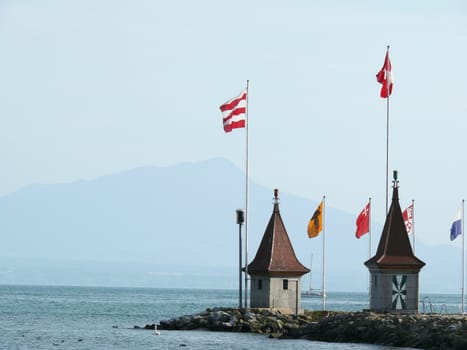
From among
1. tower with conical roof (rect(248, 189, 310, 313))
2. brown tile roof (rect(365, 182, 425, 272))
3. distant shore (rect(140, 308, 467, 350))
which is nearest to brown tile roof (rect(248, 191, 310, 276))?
tower with conical roof (rect(248, 189, 310, 313))

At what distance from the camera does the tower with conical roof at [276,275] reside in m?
73.4

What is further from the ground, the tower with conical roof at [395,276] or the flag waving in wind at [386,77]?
the flag waving in wind at [386,77]

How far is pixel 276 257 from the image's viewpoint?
74.3m

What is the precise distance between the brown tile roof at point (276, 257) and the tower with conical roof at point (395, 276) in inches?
205

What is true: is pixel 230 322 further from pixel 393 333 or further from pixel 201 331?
pixel 393 333

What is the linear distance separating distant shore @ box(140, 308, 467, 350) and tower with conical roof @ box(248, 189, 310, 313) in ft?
3.63

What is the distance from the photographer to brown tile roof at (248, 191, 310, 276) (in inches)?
2899

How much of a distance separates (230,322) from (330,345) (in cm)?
928

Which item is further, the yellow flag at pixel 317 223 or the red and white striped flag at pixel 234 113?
the yellow flag at pixel 317 223

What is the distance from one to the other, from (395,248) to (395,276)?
1.66 metres

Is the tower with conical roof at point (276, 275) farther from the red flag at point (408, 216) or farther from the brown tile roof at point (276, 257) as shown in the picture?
the red flag at point (408, 216)

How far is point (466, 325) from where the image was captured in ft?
197

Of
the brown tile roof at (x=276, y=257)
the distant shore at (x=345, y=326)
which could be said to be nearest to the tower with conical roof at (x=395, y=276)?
the distant shore at (x=345, y=326)

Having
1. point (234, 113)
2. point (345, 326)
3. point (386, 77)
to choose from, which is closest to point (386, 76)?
point (386, 77)
